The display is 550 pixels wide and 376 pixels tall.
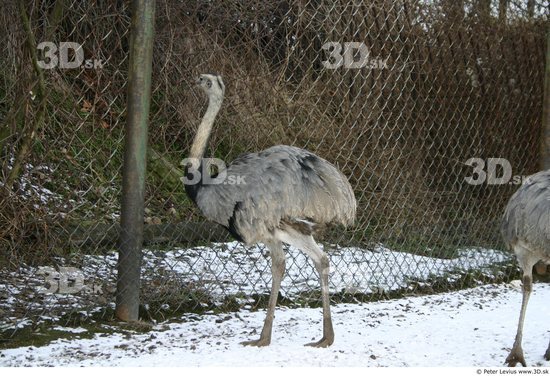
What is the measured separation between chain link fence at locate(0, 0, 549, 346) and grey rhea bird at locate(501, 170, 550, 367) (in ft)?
4.02

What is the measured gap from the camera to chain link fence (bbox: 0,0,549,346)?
3.94 metres

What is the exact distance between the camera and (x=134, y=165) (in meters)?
3.83

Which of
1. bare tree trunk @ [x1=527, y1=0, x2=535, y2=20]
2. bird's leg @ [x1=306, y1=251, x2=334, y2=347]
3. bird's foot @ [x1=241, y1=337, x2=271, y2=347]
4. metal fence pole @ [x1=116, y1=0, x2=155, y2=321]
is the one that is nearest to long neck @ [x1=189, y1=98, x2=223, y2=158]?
metal fence pole @ [x1=116, y1=0, x2=155, y2=321]

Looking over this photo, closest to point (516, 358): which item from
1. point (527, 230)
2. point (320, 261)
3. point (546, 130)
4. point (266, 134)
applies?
point (527, 230)

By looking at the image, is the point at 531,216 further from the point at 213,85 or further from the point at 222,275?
the point at 222,275

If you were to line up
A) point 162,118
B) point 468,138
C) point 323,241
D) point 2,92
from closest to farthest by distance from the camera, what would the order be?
1. point 2,92
2. point 162,118
3. point 323,241
4. point 468,138

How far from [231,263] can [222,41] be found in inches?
46.5

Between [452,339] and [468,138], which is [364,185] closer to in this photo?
[468,138]

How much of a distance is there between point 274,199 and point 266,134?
4.00 feet

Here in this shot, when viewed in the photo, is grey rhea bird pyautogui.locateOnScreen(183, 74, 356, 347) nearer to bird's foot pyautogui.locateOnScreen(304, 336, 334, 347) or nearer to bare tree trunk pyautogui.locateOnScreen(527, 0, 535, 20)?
bird's foot pyautogui.locateOnScreen(304, 336, 334, 347)

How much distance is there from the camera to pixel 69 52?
172 inches

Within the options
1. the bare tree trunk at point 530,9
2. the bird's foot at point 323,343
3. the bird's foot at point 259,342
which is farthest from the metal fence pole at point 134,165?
the bare tree trunk at point 530,9

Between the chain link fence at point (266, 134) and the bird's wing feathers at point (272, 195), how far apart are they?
68cm

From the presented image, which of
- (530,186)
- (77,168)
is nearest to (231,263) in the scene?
(77,168)
